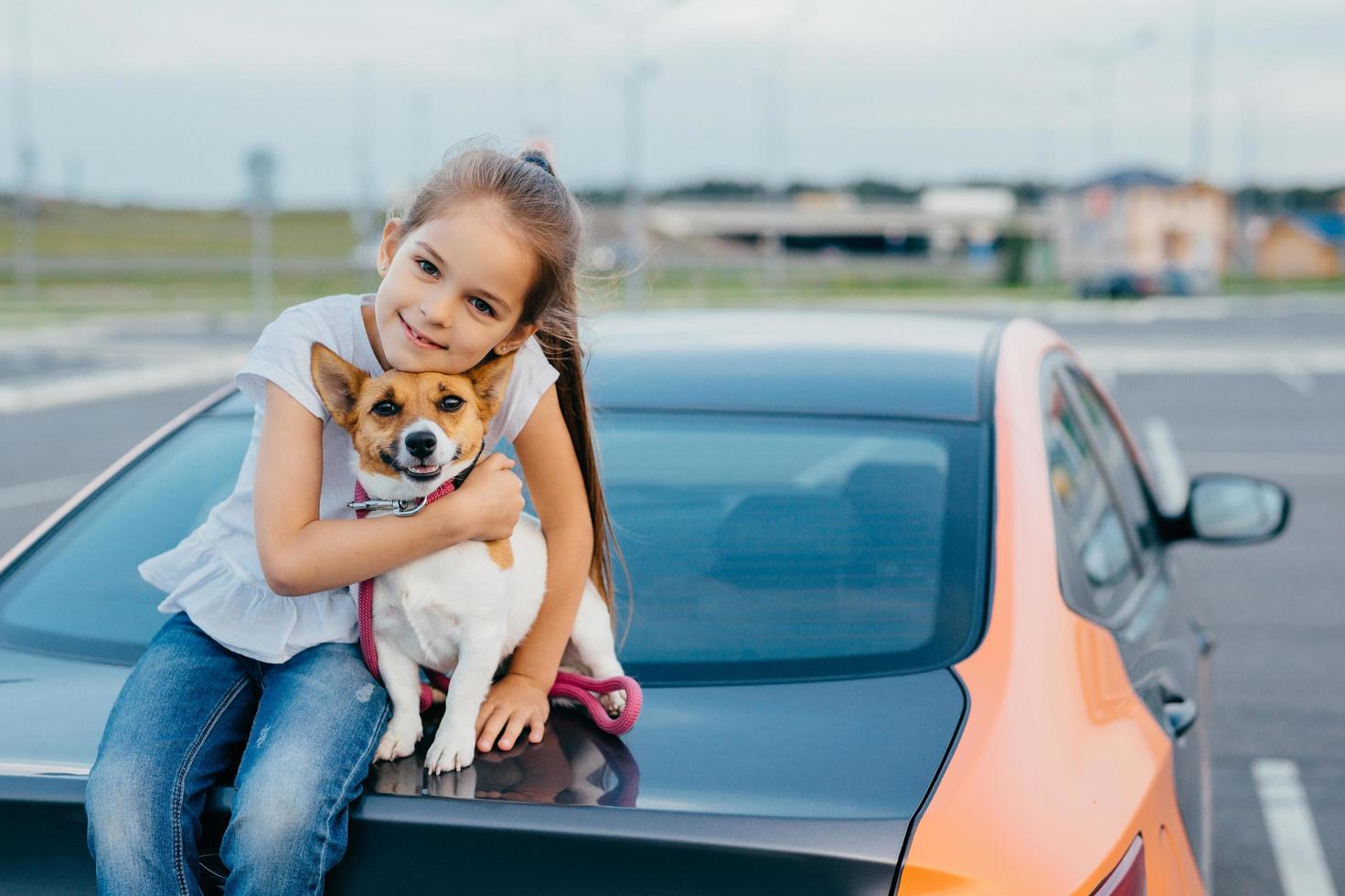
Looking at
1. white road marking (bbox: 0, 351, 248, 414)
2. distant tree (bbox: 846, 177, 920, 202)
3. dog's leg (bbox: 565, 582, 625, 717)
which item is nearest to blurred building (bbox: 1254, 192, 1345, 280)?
distant tree (bbox: 846, 177, 920, 202)

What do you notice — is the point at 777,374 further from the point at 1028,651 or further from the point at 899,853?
the point at 899,853

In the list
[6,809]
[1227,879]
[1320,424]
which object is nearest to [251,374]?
[6,809]

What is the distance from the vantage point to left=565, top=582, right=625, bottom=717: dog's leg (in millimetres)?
2135

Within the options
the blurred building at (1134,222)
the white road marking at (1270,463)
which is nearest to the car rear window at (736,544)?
the white road marking at (1270,463)

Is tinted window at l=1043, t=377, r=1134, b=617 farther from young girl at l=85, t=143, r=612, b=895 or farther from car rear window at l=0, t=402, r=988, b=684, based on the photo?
young girl at l=85, t=143, r=612, b=895

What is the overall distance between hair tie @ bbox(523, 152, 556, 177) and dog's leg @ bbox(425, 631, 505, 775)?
0.70 meters

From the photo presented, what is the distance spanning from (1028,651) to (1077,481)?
0.93 meters

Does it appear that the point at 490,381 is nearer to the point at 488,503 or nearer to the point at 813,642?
the point at 488,503

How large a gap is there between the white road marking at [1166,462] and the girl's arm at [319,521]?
747 cm

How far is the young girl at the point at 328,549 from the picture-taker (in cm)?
172

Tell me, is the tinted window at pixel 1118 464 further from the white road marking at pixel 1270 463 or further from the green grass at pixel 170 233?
the green grass at pixel 170 233

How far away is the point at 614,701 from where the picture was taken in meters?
2.02

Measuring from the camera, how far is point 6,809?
5.50 feet

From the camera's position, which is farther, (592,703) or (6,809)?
(592,703)
